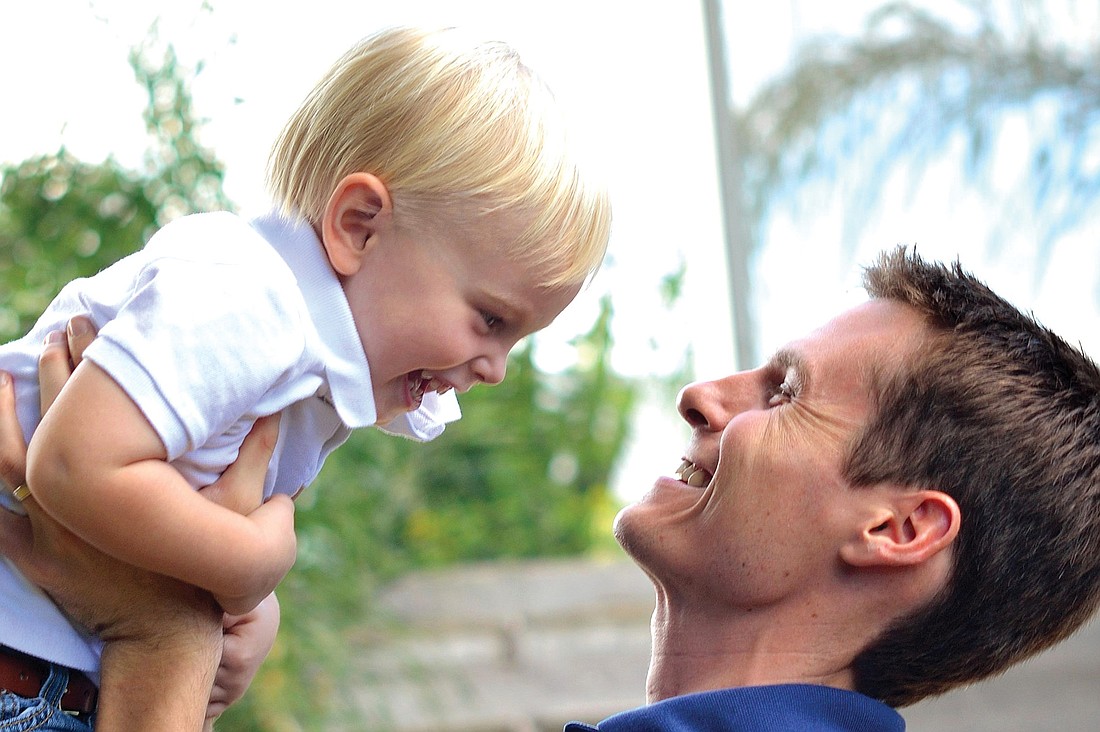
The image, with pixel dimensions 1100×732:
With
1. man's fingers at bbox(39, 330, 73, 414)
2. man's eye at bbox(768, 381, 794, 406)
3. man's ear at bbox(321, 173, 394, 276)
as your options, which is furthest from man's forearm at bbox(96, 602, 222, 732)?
man's eye at bbox(768, 381, 794, 406)

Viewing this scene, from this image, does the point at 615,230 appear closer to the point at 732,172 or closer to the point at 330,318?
the point at 330,318

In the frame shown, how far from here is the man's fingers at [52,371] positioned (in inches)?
44.7

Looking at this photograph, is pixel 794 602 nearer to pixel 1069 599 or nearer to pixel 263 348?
pixel 1069 599

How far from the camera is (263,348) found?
1107mm

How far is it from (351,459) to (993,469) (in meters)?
2.07

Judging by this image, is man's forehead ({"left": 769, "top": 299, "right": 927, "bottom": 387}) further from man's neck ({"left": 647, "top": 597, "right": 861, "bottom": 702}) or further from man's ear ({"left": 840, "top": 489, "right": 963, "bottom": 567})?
man's neck ({"left": 647, "top": 597, "right": 861, "bottom": 702})

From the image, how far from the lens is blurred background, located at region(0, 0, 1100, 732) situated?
2492 mm

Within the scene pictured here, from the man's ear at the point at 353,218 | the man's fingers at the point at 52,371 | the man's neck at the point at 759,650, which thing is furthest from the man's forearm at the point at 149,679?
the man's neck at the point at 759,650

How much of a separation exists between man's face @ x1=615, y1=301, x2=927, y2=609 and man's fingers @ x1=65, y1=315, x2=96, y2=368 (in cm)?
72

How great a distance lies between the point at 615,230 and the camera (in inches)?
86.6

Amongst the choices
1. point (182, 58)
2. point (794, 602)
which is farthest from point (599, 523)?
point (794, 602)

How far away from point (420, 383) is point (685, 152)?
9.24ft

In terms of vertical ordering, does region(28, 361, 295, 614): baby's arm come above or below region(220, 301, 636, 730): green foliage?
above

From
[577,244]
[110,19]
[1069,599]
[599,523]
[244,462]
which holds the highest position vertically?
[110,19]
